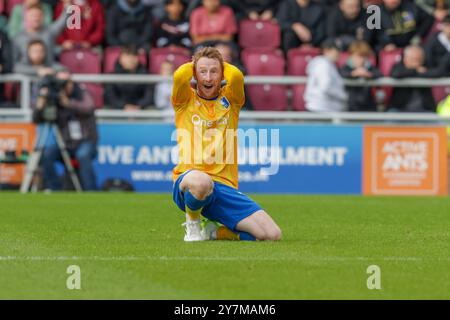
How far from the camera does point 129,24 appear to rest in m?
24.3

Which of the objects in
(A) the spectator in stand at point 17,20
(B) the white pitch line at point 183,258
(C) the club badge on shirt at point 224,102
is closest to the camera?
(B) the white pitch line at point 183,258

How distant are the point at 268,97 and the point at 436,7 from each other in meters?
4.89

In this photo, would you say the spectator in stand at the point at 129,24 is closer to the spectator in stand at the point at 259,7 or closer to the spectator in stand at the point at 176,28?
the spectator in stand at the point at 176,28

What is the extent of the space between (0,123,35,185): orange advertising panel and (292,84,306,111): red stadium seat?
4.75m

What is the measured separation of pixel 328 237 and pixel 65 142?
9.84 metres

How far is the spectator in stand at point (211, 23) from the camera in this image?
23.5 meters

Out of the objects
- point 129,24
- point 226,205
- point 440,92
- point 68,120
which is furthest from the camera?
point 129,24

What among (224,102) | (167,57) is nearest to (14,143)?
(167,57)

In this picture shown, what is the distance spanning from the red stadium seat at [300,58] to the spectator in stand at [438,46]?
2094 mm

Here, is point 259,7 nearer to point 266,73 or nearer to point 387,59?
point 266,73

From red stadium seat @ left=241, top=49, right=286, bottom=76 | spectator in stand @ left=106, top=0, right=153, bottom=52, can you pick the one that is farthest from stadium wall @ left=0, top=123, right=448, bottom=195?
spectator in stand @ left=106, top=0, right=153, bottom=52

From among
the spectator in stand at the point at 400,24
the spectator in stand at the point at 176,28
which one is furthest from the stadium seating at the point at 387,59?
the spectator in stand at the point at 176,28

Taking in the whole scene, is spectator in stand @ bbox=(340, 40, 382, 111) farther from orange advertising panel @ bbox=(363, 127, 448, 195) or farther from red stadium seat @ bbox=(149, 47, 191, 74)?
red stadium seat @ bbox=(149, 47, 191, 74)

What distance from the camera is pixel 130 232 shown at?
13.7 metres
